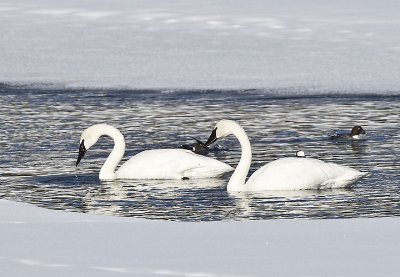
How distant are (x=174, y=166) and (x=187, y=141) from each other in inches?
95.4

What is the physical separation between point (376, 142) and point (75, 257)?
8074mm

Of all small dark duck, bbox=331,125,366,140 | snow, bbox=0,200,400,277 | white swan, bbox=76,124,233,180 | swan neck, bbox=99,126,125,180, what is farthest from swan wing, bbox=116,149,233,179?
snow, bbox=0,200,400,277

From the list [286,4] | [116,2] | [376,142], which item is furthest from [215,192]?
[116,2]

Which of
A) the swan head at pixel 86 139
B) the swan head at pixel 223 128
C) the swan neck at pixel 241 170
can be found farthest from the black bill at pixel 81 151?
the swan neck at pixel 241 170

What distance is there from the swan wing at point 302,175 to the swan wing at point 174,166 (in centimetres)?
100

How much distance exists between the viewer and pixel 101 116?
16.5 meters

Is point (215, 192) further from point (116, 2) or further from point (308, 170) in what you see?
point (116, 2)

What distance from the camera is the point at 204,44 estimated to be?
23.5 m

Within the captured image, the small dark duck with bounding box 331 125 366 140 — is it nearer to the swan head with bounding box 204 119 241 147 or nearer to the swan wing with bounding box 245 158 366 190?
the swan head with bounding box 204 119 241 147

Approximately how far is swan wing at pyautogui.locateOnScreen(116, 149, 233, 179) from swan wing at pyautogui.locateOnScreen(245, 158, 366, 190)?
100 cm

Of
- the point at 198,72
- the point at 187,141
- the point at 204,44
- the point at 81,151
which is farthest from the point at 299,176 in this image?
the point at 204,44

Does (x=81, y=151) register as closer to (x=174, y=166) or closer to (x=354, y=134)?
(x=174, y=166)

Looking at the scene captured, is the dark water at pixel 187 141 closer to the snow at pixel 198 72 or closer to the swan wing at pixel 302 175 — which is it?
the swan wing at pixel 302 175

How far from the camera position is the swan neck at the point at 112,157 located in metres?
12.3
